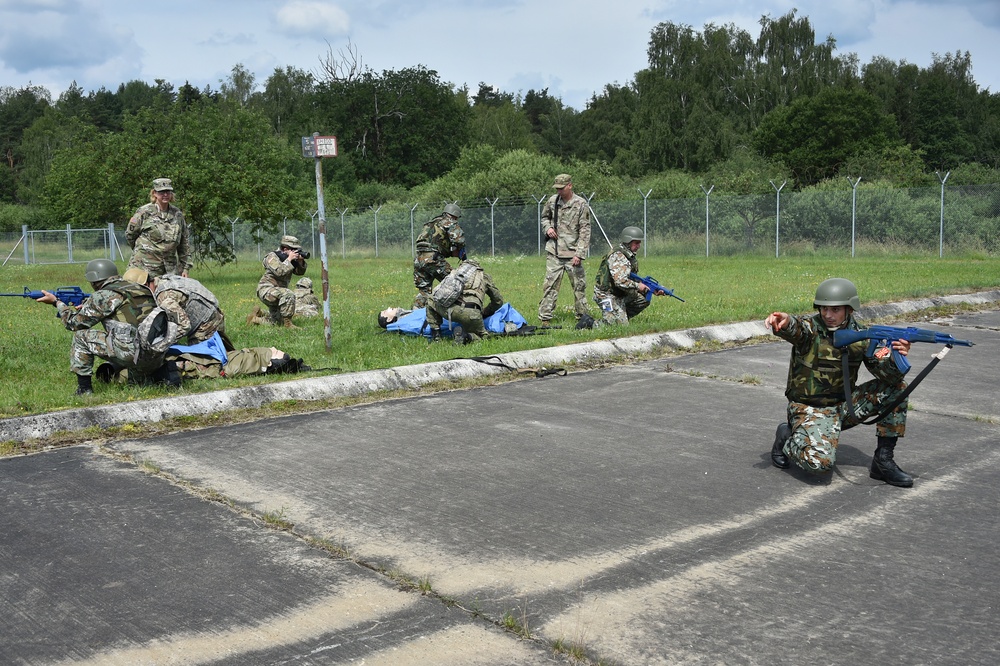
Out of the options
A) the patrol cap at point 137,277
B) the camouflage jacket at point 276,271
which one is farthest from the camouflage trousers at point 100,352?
the camouflage jacket at point 276,271

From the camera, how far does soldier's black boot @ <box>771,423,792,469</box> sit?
596 centimetres

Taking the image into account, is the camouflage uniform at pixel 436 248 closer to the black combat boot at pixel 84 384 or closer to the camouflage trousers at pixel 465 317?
the camouflage trousers at pixel 465 317

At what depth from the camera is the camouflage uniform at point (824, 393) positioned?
18.6 ft

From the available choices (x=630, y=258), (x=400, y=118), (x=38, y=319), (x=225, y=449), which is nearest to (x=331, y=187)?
(x=400, y=118)

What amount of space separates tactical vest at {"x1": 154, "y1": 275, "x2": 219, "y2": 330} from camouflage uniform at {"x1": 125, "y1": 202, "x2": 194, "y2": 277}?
3.43 m

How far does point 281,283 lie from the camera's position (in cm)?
1379

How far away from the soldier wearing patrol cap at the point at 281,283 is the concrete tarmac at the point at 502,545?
627cm

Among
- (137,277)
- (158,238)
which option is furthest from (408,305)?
(137,277)

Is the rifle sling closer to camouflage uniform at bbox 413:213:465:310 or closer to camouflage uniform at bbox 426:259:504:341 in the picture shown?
camouflage uniform at bbox 426:259:504:341

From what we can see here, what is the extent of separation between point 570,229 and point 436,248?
1882 mm

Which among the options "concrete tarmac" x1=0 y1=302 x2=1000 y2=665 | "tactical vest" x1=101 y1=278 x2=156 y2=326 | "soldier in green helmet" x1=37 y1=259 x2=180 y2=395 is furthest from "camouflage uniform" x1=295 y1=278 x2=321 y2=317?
"concrete tarmac" x1=0 y1=302 x2=1000 y2=665

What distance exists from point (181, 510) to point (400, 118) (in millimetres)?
70642

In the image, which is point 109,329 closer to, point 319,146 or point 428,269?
point 319,146

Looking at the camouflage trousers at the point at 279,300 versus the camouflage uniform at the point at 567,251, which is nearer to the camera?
the camouflage uniform at the point at 567,251
